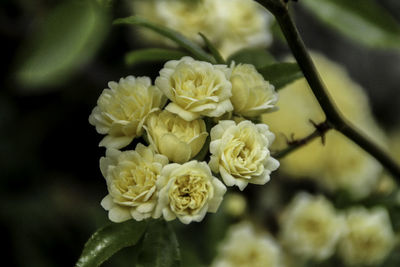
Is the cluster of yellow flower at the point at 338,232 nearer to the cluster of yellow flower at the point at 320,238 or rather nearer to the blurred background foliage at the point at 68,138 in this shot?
the cluster of yellow flower at the point at 320,238

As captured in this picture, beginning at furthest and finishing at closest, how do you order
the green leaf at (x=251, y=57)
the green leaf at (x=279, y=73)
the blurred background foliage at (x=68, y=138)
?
the blurred background foliage at (x=68, y=138), the green leaf at (x=251, y=57), the green leaf at (x=279, y=73)

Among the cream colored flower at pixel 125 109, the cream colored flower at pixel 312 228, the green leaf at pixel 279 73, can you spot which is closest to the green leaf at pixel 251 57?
the green leaf at pixel 279 73

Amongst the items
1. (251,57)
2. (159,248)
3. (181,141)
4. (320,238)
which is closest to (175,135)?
(181,141)

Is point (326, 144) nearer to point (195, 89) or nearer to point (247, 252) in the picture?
point (247, 252)

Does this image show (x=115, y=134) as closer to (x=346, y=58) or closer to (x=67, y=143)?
(x=67, y=143)

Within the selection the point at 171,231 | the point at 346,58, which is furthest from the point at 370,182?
the point at 346,58
